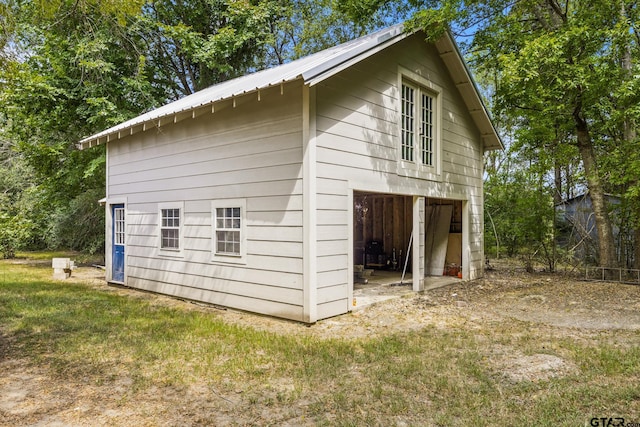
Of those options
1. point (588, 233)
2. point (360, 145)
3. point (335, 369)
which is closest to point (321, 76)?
point (360, 145)

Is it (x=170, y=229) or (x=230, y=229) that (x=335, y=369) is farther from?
(x=170, y=229)

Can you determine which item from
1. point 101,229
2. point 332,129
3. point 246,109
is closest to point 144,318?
point 246,109

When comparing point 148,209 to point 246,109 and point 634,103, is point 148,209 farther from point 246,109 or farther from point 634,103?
point 634,103

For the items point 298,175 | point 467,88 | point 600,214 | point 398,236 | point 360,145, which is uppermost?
point 467,88

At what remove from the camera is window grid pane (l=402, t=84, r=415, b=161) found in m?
8.27

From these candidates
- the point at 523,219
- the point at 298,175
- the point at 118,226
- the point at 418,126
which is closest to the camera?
the point at 298,175

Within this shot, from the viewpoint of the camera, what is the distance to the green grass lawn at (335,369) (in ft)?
11.0

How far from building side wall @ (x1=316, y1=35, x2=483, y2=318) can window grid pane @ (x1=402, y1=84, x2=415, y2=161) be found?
15.1 inches

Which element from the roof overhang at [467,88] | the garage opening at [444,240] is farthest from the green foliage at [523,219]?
the garage opening at [444,240]

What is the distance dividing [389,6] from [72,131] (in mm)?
11281

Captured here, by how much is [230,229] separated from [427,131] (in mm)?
4799

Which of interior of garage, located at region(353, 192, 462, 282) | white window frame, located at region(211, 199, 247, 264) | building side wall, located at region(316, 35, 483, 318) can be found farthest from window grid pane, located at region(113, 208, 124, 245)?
building side wall, located at region(316, 35, 483, 318)

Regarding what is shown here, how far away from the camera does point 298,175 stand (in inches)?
247

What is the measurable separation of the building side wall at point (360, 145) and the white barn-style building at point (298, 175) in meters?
0.03
